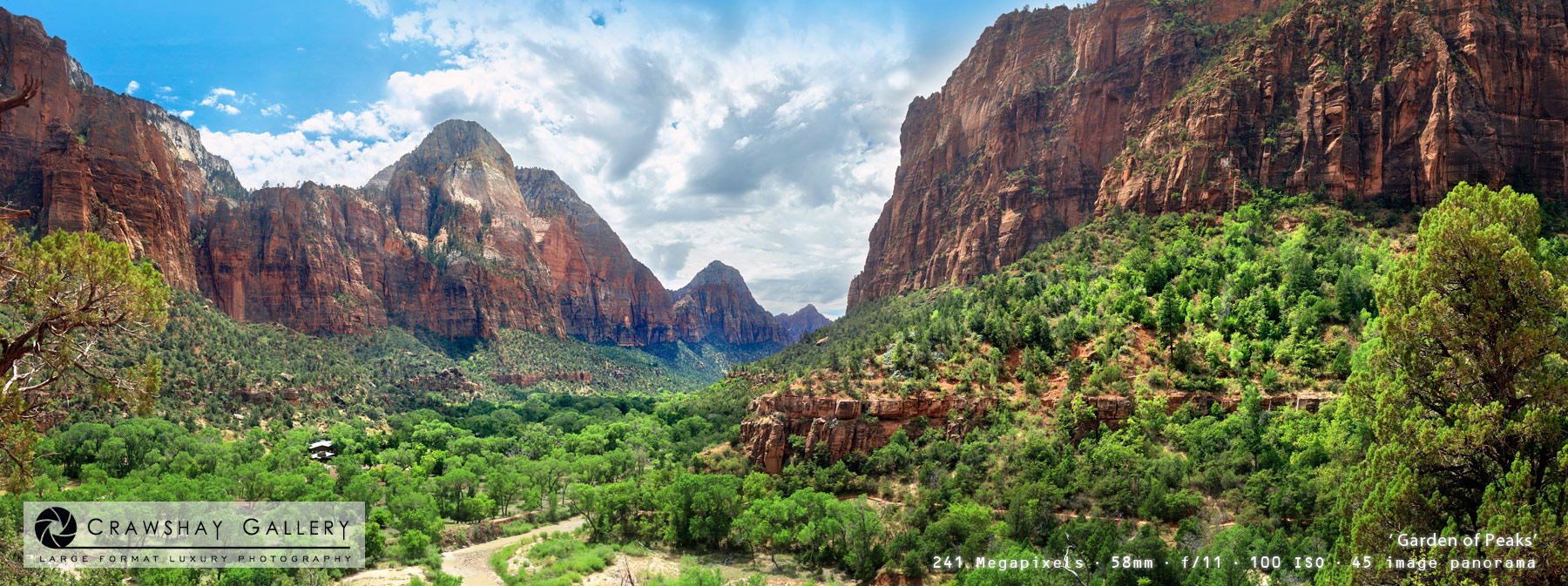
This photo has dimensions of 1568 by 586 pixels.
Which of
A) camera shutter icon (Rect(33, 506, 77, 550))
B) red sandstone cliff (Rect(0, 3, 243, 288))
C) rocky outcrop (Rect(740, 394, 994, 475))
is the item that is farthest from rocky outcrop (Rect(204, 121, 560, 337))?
rocky outcrop (Rect(740, 394, 994, 475))

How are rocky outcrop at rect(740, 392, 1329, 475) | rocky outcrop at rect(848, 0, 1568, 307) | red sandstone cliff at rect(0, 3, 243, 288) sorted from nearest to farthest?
rocky outcrop at rect(740, 392, 1329, 475), rocky outcrop at rect(848, 0, 1568, 307), red sandstone cliff at rect(0, 3, 243, 288)

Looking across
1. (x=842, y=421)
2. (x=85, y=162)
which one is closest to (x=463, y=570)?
(x=842, y=421)

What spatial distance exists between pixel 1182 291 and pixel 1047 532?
25.5 metres

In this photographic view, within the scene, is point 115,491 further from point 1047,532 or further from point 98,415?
point 1047,532

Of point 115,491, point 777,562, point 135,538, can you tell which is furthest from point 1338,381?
point 115,491

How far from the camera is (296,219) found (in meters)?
121

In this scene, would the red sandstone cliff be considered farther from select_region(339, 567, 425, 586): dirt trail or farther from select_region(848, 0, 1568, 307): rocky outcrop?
select_region(848, 0, 1568, 307): rocky outcrop

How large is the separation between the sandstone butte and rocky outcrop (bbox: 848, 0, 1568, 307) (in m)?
106

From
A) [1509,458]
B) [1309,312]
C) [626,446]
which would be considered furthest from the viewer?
[626,446]

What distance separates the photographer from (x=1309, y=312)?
37.2 m

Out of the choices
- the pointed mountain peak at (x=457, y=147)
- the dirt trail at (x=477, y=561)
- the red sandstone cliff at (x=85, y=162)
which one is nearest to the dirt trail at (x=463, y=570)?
the dirt trail at (x=477, y=561)

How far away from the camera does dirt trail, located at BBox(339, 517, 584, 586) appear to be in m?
34.5

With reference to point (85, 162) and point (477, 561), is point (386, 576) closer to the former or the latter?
point (477, 561)

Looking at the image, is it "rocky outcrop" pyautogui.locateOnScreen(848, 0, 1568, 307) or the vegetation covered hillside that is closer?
the vegetation covered hillside
